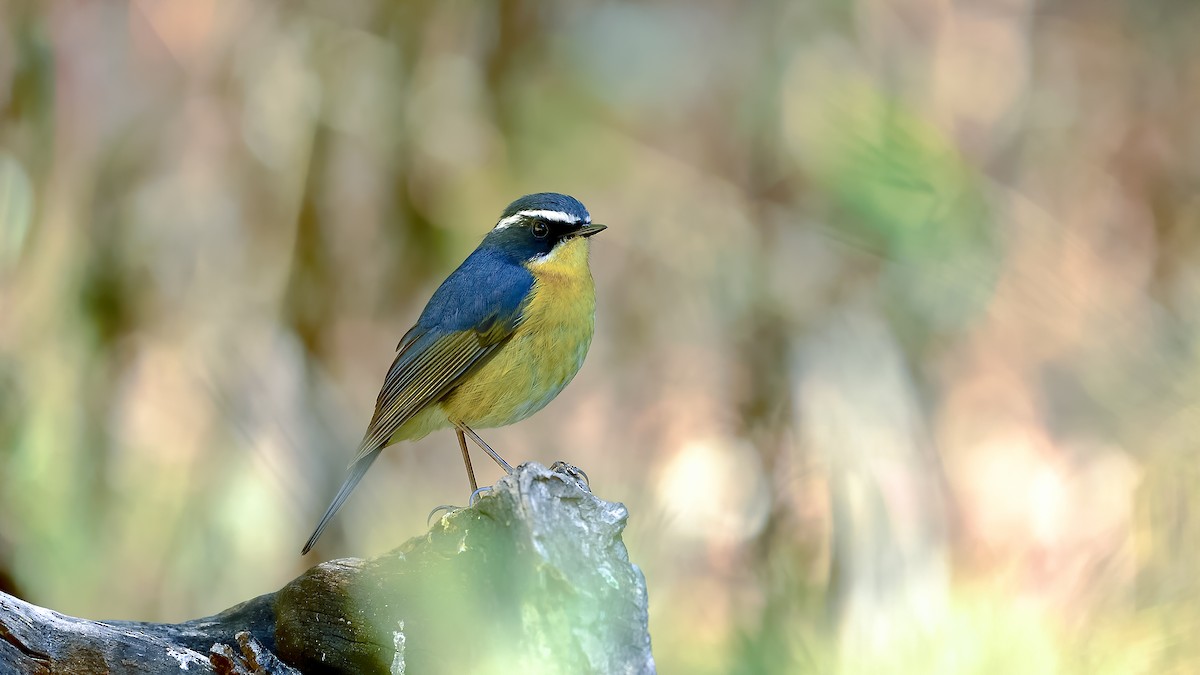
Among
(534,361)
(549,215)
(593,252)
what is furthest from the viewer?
(593,252)

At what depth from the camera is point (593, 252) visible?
194 inches

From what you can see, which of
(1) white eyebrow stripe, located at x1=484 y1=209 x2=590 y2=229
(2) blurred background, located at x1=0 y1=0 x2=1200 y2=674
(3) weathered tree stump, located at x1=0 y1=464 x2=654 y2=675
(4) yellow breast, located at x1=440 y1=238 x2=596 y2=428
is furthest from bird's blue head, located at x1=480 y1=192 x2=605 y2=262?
(3) weathered tree stump, located at x1=0 y1=464 x2=654 y2=675

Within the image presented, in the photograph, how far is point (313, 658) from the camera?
179 cm

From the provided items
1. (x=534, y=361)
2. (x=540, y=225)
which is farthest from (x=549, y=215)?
(x=534, y=361)

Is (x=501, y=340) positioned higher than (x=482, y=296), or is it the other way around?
(x=482, y=296)

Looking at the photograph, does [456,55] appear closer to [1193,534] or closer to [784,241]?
[784,241]

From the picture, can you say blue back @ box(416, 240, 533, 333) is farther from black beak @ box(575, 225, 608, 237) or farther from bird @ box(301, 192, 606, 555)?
black beak @ box(575, 225, 608, 237)

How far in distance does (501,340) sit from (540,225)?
34 centimetres

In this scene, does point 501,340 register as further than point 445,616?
Yes

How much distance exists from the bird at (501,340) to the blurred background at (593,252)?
1.16 ft

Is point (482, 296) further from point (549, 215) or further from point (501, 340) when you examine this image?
point (549, 215)

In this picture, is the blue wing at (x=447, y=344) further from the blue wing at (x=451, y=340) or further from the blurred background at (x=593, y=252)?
the blurred background at (x=593, y=252)

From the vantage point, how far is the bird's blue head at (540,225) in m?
2.95

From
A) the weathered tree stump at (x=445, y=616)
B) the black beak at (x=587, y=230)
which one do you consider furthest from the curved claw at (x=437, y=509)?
the black beak at (x=587, y=230)
